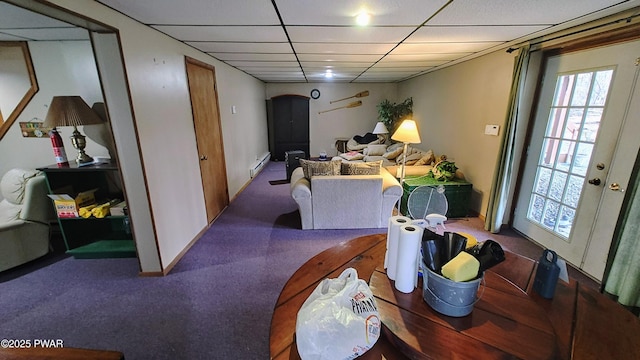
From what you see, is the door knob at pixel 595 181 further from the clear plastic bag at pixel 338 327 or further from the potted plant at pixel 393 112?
the potted plant at pixel 393 112

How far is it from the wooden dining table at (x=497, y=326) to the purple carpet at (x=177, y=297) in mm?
972

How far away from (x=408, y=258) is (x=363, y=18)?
174cm

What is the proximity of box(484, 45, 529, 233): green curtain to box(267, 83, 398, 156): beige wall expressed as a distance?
456cm

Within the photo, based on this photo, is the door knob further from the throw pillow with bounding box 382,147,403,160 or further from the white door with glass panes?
the throw pillow with bounding box 382,147,403,160

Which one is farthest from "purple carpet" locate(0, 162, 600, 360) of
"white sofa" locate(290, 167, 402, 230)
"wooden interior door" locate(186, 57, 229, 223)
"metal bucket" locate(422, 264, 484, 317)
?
"metal bucket" locate(422, 264, 484, 317)

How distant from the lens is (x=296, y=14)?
5.90 ft

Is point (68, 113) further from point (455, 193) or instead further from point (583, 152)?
point (583, 152)

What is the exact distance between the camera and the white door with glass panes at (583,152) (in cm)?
201

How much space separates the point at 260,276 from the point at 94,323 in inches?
47.8

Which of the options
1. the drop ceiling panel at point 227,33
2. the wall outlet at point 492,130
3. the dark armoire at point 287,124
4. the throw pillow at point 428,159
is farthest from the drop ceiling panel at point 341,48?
the dark armoire at point 287,124

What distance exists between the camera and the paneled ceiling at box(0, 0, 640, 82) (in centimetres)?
165

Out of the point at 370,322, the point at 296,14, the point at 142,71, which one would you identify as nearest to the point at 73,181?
the point at 142,71

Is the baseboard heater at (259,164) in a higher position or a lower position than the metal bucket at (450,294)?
lower

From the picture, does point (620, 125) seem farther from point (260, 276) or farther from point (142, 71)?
point (142, 71)
